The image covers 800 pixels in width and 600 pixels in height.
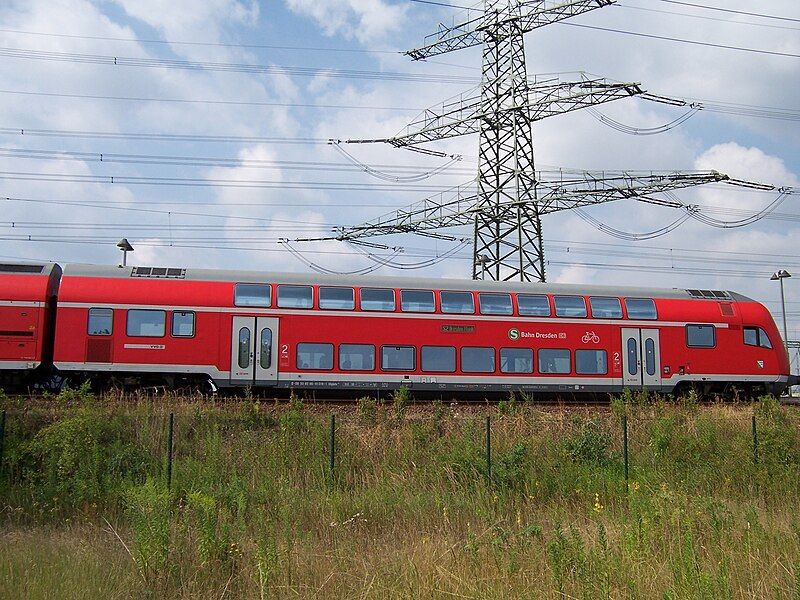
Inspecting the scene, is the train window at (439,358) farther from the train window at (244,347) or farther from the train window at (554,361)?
the train window at (244,347)

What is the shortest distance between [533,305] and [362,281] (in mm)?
5568

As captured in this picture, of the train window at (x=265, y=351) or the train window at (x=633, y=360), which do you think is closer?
the train window at (x=265, y=351)

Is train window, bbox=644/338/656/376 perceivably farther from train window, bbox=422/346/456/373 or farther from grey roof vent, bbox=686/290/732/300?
train window, bbox=422/346/456/373

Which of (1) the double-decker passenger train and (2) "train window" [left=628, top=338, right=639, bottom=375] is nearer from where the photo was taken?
(1) the double-decker passenger train

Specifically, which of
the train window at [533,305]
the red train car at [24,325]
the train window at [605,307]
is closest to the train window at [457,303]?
the train window at [533,305]

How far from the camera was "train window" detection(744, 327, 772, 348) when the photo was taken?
26078 millimetres

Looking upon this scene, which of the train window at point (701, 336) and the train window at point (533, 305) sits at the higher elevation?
Answer: the train window at point (533, 305)

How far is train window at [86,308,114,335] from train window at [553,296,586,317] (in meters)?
13.6

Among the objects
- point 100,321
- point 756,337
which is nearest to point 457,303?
point 100,321

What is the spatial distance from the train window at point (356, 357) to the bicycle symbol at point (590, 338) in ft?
22.9

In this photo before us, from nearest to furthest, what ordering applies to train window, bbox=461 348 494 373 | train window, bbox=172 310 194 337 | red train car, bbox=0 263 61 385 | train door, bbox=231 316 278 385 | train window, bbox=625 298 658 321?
red train car, bbox=0 263 61 385
train window, bbox=172 310 194 337
train door, bbox=231 316 278 385
train window, bbox=461 348 494 373
train window, bbox=625 298 658 321

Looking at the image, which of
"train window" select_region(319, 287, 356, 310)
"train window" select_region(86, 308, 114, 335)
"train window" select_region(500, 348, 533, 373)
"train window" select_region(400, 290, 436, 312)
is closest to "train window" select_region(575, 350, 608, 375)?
"train window" select_region(500, 348, 533, 373)

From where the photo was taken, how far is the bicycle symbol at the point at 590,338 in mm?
24641

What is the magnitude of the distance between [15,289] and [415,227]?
62.3 ft
